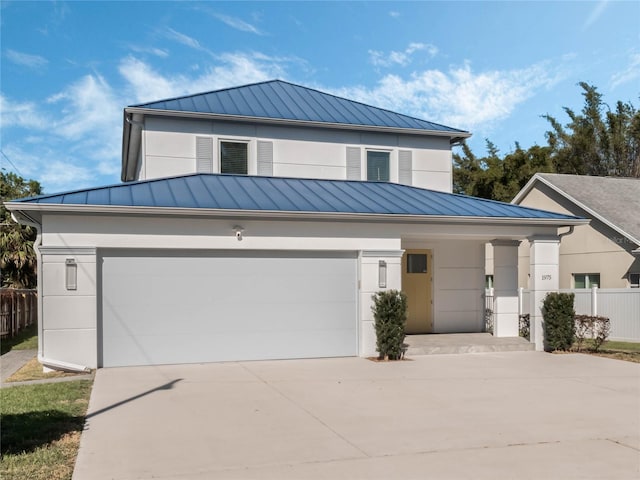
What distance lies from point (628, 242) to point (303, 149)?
12951 mm

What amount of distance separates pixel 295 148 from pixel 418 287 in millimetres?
5265

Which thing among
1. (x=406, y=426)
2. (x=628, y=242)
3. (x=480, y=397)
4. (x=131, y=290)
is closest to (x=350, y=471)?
(x=406, y=426)

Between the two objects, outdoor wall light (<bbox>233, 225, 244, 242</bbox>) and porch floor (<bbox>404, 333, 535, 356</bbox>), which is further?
porch floor (<bbox>404, 333, 535, 356</bbox>)

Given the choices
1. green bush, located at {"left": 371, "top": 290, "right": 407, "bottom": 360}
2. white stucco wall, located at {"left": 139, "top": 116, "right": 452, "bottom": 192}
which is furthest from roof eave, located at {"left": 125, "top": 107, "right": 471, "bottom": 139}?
green bush, located at {"left": 371, "top": 290, "right": 407, "bottom": 360}

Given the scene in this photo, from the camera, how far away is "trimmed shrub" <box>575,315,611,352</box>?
15.5 m

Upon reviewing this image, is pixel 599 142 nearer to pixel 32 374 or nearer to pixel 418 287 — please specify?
pixel 418 287

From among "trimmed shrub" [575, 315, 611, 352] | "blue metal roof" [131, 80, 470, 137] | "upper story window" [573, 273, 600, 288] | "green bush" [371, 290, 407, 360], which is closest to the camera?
"green bush" [371, 290, 407, 360]

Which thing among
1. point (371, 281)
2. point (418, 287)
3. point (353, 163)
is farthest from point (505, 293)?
point (353, 163)

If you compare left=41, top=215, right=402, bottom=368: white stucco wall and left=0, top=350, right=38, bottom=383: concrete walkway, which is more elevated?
A: left=41, top=215, right=402, bottom=368: white stucco wall

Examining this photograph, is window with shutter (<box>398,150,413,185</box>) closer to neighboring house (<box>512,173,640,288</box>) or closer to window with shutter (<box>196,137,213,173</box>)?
window with shutter (<box>196,137,213,173</box>)

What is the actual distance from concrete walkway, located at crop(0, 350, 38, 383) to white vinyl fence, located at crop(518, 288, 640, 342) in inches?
587

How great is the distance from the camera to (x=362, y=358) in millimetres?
14211

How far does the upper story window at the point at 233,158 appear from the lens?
16922 mm

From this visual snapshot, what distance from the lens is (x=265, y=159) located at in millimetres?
17219
